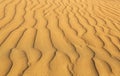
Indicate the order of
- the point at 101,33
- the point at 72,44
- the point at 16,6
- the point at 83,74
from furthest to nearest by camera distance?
the point at 16,6, the point at 101,33, the point at 72,44, the point at 83,74

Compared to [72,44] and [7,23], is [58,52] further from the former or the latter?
[7,23]

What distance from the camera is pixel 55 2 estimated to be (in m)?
6.68

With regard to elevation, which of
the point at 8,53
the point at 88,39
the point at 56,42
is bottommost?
the point at 88,39

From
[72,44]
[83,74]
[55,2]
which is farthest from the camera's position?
[55,2]

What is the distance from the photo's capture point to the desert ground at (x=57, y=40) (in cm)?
288

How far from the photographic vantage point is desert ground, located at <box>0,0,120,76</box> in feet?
9.44

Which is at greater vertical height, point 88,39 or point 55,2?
point 88,39

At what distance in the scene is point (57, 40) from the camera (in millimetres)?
3758

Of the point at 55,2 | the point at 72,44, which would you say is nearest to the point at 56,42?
the point at 72,44

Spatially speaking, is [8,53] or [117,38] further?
[117,38]

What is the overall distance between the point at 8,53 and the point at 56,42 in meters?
0.77

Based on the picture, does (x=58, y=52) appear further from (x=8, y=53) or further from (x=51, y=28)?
(x=51, y=28)

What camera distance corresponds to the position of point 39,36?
387 centimetres

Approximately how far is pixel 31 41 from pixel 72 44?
0.57 meters
